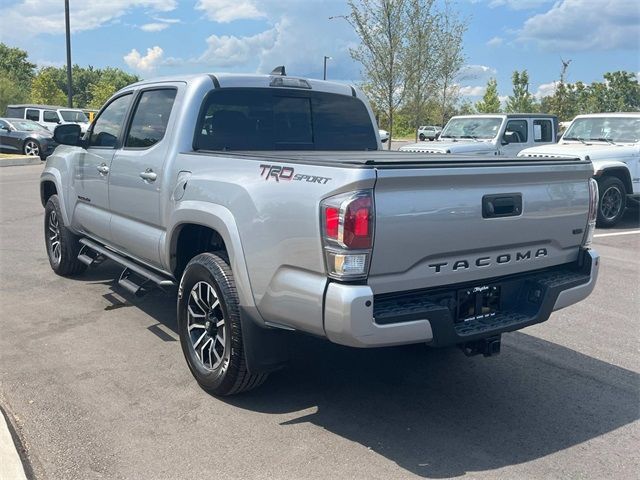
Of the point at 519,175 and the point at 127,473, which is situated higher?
the point at 519,175

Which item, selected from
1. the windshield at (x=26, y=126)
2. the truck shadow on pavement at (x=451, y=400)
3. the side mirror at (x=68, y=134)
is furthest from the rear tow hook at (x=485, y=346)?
the windshield at (x=26, y=126)

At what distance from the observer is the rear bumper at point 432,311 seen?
3080 mm

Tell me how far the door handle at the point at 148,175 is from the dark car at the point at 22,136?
2031 cm

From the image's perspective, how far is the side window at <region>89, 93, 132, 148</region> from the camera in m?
5.67

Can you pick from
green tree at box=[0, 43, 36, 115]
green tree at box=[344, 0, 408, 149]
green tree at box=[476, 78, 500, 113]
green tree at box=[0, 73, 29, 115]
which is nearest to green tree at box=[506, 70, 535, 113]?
green tree at box=[476, 78, 500, 113]

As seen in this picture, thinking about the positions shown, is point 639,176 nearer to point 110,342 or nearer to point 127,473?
point 110,342

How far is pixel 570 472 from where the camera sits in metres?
3.26

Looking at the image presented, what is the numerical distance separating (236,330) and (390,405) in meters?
1.11

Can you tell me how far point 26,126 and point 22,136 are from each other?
0.69 m

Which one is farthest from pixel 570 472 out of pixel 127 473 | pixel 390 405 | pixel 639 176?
pixel 639 176

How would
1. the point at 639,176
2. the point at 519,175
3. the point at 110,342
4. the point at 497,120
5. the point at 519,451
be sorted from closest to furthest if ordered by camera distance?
1. the point at 519,451
2. the point at 519,175
3. the point at 110,342
4. the point at 639,176
5. the point at 497,120

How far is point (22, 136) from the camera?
78.8 feet

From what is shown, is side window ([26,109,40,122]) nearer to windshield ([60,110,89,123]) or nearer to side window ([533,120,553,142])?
windshield ([60,110,89,123])

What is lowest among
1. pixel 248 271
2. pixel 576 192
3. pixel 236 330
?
pixel 236 330
